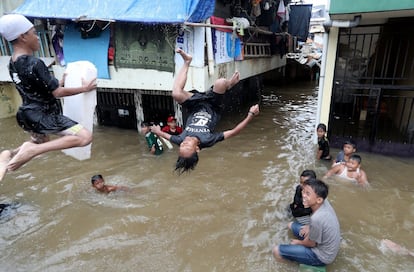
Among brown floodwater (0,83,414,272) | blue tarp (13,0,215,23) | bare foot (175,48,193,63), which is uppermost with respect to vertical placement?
blue tarp (13,0,215,23)

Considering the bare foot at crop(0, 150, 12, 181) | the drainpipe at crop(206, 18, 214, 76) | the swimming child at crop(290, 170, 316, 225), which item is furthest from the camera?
the drainpipe at crop(206, 18, 214, 76)

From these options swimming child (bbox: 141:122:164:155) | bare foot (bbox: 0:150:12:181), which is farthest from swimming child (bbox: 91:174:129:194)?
bare foot (bbox: 0:150:12:181)

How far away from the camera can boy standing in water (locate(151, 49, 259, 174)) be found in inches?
161

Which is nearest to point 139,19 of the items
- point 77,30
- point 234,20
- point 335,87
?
point 77,30

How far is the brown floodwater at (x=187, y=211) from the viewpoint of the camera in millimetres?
4344

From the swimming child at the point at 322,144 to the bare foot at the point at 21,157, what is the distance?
5.56 m

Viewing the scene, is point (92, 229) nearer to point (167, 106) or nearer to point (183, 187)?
point (183, 187)

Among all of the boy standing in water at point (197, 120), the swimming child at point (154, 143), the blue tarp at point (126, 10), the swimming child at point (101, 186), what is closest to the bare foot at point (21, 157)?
the boy standing in water at point (197, 120)

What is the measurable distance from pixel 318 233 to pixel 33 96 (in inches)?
139

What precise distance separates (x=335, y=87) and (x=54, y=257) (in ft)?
22.1

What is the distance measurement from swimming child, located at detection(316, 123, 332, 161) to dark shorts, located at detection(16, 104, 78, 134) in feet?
17.0

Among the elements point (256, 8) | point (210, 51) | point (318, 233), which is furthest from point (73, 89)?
point (256, 8)

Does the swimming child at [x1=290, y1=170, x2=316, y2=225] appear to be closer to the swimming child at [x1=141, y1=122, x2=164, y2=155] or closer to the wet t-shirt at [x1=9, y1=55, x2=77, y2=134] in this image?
the wet t-shirt at [x1=9, y1=55, x2=77, y2=134]

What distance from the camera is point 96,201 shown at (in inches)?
233
